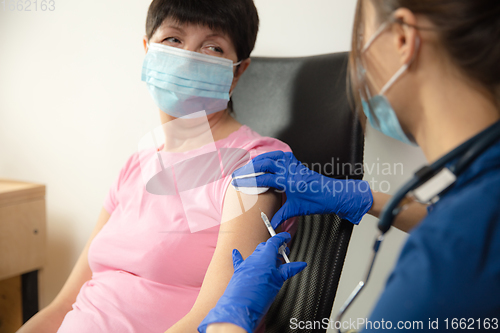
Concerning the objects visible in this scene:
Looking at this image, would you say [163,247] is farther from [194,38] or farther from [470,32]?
[470,32]

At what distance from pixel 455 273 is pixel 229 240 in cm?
56

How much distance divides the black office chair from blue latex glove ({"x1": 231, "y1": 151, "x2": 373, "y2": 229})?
0.05 metres

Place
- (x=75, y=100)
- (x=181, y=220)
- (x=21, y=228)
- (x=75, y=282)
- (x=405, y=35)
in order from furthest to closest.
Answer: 1. (x=75, y=100)
2. (x=21, y=228)
3. (x=75, y=282)
4. (x=181, y=220)
5. (x=405, y=35)

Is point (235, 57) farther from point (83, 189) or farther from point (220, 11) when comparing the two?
point (83, 189)

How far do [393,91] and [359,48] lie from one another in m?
0.12

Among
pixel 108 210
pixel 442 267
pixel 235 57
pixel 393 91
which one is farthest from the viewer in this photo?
pixel 108 210

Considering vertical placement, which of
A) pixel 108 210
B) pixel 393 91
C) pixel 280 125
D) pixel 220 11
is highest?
pixel 220 11

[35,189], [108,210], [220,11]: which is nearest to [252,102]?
[220,11]

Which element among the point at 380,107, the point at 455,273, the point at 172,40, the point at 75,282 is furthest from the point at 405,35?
the point at 75,282

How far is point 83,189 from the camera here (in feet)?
7.30

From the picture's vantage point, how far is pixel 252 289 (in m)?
0.80

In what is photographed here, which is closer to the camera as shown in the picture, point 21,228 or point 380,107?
point 380,107

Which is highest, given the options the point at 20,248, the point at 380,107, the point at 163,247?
the point at 380,107

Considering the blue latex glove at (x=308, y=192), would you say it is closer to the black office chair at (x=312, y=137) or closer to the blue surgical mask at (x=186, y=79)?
the black office chair at (x=312, y=137)
